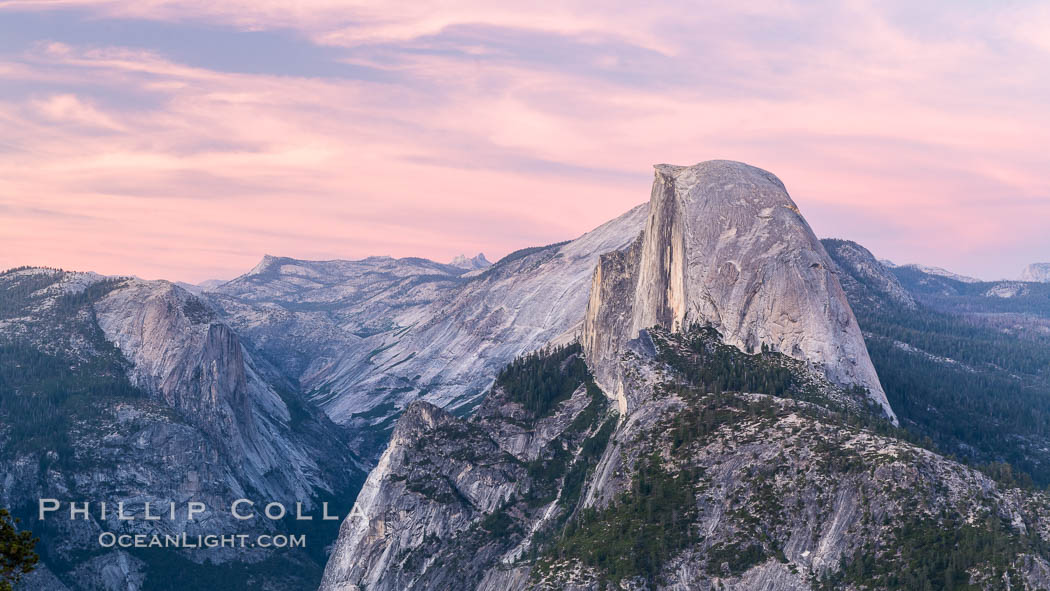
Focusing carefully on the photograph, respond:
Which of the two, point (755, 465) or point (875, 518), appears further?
point (755, 465)

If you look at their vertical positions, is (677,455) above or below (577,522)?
above

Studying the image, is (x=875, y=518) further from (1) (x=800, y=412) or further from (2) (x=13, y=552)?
(2) (x=13, y=552)

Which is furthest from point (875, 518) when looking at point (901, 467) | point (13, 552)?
point (13, 552)

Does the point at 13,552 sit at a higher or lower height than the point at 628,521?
higher

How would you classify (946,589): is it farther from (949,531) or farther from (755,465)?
(755,465)

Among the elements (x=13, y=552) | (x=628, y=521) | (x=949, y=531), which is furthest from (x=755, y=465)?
(x=13, y=552)

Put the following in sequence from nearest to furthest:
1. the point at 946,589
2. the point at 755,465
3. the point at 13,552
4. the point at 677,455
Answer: the point at 13,552, the point at 946,589, the point at 755,465, the point at 677,455

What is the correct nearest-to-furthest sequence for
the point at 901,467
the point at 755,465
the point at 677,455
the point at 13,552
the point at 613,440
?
the point at 13,552 → the point at 901,467 → the point at 755,465 → the point at 677,455 → the point at 613,440

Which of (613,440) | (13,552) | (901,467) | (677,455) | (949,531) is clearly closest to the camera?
(13,552)

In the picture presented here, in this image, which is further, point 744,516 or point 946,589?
point 744,516
